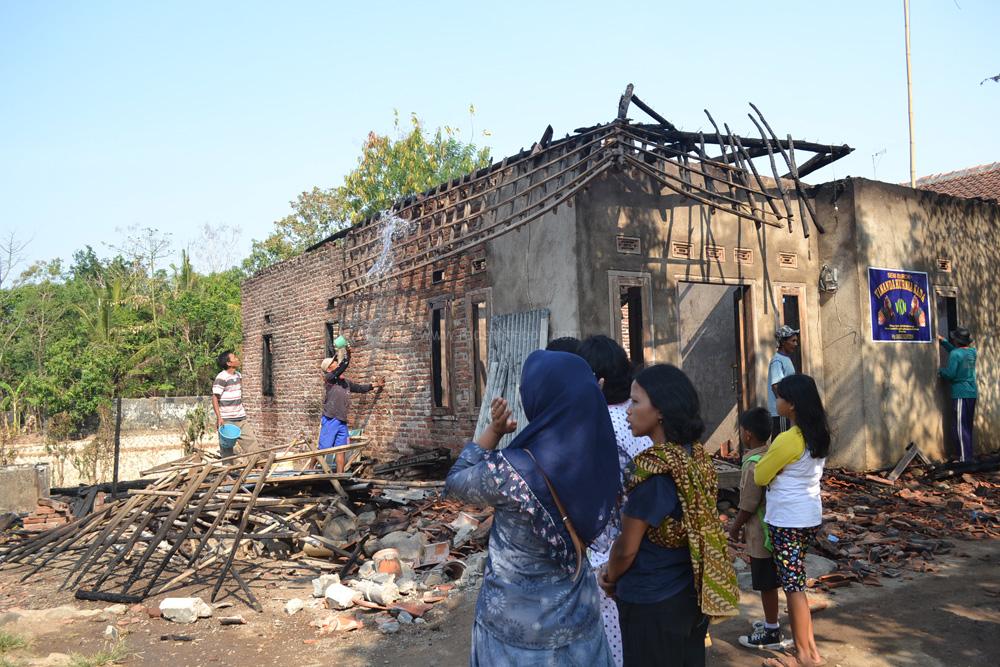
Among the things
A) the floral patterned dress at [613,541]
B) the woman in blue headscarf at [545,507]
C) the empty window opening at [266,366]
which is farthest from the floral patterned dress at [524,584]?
the empty window opening at [266,366]

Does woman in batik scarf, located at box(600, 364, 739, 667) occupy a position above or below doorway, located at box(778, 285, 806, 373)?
below

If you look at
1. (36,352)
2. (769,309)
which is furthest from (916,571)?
(36,352)

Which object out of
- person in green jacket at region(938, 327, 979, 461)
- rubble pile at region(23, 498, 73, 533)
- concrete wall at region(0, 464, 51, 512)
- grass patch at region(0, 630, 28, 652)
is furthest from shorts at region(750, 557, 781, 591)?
concrete wall at region(0, 464, 51, 512)

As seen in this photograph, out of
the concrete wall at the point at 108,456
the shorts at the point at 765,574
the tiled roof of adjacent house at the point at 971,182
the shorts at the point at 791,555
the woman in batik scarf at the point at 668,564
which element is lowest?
the concrete wall at the point at 108,456

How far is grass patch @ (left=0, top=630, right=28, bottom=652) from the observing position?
5219mm

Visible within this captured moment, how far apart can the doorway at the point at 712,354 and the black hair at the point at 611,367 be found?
282 inches

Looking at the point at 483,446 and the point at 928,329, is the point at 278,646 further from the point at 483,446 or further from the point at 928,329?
the point at 928,329

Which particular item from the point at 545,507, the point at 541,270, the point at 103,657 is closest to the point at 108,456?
the point at 541,270

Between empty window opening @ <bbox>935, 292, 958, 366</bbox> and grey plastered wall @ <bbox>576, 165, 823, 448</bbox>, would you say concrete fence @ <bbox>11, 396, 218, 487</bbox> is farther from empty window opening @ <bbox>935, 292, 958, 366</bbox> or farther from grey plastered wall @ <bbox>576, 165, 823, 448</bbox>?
empty window opening @ <bbox>935, 292, 958, 366</bbox>

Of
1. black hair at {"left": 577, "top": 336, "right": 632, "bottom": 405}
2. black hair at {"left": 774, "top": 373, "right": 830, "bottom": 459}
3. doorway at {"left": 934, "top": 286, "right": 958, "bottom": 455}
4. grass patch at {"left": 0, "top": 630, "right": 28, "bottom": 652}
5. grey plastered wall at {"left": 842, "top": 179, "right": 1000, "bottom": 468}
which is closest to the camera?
black hair at {"left": 577, "top": 336, "right": 632, "bottom": 405}

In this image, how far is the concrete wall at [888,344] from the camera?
32.1 ft

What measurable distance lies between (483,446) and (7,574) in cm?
737

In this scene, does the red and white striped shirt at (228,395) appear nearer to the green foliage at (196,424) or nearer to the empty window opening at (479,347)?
the empty window opening at (479,347)

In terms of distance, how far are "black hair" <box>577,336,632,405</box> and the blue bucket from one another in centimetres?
725
